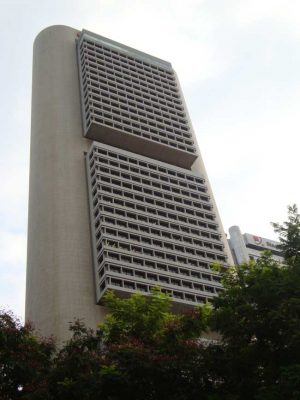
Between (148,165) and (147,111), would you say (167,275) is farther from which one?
(147,111)

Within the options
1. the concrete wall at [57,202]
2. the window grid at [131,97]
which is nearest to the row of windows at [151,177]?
the concrete wall at [57,202]

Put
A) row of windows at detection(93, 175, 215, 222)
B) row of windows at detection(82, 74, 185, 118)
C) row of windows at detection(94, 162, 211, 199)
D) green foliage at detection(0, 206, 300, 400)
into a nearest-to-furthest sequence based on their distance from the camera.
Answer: green foliage at detection(0, 206, 300, 400) → row of windows at detection(93, 175, 215, 222) → row of windows at detection(94, 162, 211, 199) → row of windows at detection(82, 74, 185, 118)

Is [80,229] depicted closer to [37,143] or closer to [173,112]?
[37,143]

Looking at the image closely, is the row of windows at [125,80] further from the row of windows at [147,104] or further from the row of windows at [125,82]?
the row of windows at [147,104]

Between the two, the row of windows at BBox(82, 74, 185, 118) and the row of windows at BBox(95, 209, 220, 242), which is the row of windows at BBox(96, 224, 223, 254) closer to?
the row of windows at BBox(95, 209, 220, 242)

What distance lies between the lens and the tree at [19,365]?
2286 centimetres

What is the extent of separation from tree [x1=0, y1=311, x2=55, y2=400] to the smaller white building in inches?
3190

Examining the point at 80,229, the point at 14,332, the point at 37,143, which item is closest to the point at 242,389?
the point at 14,332

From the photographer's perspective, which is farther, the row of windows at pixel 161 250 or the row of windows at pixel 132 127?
the row of windows at pixel 132 127

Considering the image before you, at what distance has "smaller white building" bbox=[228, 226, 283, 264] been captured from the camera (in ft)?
341

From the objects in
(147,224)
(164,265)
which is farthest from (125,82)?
(164,265)

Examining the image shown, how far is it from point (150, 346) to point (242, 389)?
18.3 feet

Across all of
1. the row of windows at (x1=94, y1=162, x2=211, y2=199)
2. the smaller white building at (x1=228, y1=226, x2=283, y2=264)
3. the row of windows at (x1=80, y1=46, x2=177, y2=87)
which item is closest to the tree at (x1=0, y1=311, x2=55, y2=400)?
the row of windows at (x1=94, y1=162, x2=211, y2=199)

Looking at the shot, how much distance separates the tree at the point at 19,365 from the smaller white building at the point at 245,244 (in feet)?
266
